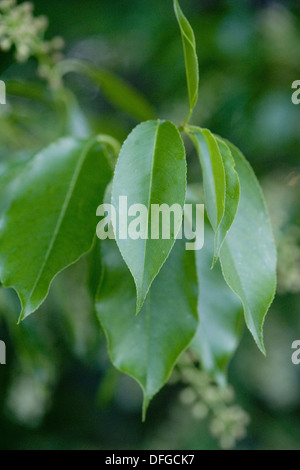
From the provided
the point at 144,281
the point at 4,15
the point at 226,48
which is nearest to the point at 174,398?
the point at 226,48

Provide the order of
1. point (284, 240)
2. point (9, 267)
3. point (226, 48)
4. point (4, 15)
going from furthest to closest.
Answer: point (226, 48) < point (284, 240) < point (4, 15) < point (9, 267)

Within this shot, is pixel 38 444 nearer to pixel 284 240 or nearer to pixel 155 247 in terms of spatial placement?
pixel 284 240

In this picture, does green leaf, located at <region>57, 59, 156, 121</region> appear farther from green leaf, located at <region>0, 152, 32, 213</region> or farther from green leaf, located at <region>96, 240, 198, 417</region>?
green leaf, located at <region>96, 240, 198, 417</region>

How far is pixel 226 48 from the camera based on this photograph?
1.66 meters

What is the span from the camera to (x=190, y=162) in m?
1.89

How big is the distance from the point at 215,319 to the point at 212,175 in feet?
1.05

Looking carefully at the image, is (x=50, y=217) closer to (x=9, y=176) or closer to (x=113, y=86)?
(x=9, y=176)

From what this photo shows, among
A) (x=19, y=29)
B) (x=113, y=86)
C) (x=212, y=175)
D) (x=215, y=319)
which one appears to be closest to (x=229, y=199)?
(x=212, y=175)

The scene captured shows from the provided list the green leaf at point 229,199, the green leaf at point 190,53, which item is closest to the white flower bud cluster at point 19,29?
the green leaf at point 190,53

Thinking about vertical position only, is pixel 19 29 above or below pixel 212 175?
above

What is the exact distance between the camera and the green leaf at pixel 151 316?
0.67 m

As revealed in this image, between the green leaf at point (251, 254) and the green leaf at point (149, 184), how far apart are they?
74 millimetres

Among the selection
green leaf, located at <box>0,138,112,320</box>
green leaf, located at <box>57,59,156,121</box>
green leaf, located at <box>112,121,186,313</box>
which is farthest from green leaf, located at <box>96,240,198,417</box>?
green leaf, located at <box>57,59,156,121</box>

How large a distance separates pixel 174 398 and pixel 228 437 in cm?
119
